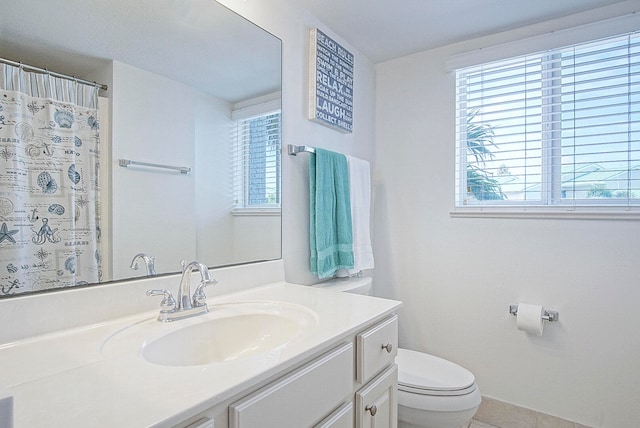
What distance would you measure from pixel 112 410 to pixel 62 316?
0.49 m

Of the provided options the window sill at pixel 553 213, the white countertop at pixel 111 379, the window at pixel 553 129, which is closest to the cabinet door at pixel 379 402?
the white countertop at pixel 111 379

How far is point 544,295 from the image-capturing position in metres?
1.82

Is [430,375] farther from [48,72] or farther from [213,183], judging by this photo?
[48,72]

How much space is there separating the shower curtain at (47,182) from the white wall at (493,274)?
1737 millimetres

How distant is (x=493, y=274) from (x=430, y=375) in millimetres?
703

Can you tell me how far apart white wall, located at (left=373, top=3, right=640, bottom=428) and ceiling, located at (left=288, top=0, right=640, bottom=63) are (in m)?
0.09

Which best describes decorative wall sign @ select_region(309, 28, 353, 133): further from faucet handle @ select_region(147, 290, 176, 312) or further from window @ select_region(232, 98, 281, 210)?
faucet handle @ select_region(147, 290, 176, 312)

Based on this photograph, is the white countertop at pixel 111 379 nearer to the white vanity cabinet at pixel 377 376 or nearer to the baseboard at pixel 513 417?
the white vanity cabinet at pixel 377 376

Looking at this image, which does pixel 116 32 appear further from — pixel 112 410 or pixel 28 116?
pixel 112 410

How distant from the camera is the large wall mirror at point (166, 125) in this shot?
878mm

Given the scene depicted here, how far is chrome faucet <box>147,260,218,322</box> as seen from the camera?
0.99 meters

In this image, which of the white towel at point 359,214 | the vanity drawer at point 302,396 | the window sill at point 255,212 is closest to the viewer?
the vanity drawer at point 302,396

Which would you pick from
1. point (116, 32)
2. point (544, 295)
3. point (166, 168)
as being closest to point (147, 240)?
point (166, 168)

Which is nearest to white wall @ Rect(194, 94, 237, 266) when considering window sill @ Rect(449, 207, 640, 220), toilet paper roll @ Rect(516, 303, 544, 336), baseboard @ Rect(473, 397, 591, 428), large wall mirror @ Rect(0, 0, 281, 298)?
large wall mirror @ Rect(0, 0, 281, 298)
